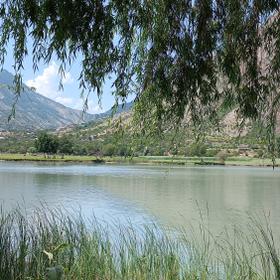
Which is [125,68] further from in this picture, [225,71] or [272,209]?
[272,209]

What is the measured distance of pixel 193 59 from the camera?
4125 mm

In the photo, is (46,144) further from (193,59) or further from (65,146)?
(193,59)

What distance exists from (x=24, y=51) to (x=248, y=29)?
1824 millimetres

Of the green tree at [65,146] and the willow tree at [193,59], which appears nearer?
the willow tree at [193,59]

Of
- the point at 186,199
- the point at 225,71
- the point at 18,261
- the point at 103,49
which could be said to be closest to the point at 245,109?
the point at 225,71

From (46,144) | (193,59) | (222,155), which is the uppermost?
(46,144)

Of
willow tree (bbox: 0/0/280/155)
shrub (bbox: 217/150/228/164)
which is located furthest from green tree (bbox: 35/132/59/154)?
willow tree (bbox: 0/0/280/155)

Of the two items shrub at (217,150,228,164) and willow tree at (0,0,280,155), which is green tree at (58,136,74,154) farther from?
willow tree at (0,0,280,155)

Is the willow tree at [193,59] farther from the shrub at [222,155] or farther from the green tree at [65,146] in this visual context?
the green tree at [65,146]

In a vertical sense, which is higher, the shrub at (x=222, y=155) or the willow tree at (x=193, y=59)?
the willow tree at (x=193, y=59)

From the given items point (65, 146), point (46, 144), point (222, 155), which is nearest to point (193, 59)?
point (222, 155)

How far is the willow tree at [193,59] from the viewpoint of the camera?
3.89 meters

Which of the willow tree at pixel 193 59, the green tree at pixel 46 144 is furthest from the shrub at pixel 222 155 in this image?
the green tree at pixel 46 144

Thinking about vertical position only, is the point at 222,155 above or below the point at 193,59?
below
